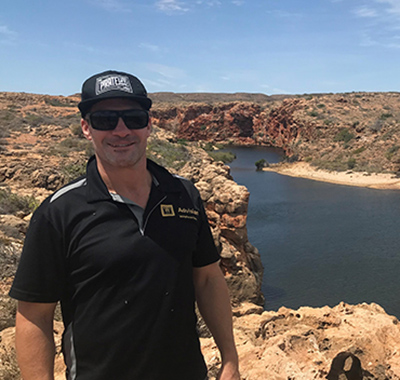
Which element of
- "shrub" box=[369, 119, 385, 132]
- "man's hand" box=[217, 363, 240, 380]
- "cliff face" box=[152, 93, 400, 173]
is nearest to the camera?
"man's hand" box=[217, 363, 240, 380]

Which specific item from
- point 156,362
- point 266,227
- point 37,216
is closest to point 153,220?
point 37,216

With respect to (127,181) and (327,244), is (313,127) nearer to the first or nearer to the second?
(327,244)

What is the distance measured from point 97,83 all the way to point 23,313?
4.23ft

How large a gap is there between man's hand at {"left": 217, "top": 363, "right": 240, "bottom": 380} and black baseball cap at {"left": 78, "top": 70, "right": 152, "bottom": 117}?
172cm

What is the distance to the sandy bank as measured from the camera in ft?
145

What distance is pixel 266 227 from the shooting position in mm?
27859

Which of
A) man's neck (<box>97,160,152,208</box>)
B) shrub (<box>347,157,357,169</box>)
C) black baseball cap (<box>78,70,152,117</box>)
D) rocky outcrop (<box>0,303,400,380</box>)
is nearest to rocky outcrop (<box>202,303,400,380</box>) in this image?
rocky outcrop (<box>0,303,400,380</box>)

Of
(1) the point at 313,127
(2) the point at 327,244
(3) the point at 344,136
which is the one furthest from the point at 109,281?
(1) the point at 313,127

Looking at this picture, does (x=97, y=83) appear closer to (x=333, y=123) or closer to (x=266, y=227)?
(x=266, y=227)

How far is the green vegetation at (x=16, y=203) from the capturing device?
12.2m

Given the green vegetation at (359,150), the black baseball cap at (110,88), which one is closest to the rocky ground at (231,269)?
A: the black baseball cap at (110,88)

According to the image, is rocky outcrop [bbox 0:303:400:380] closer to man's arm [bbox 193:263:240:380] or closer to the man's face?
man's arm [bbox 193:263:240:380]

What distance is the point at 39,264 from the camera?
2.02 meters

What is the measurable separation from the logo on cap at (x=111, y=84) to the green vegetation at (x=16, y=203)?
10.9m
